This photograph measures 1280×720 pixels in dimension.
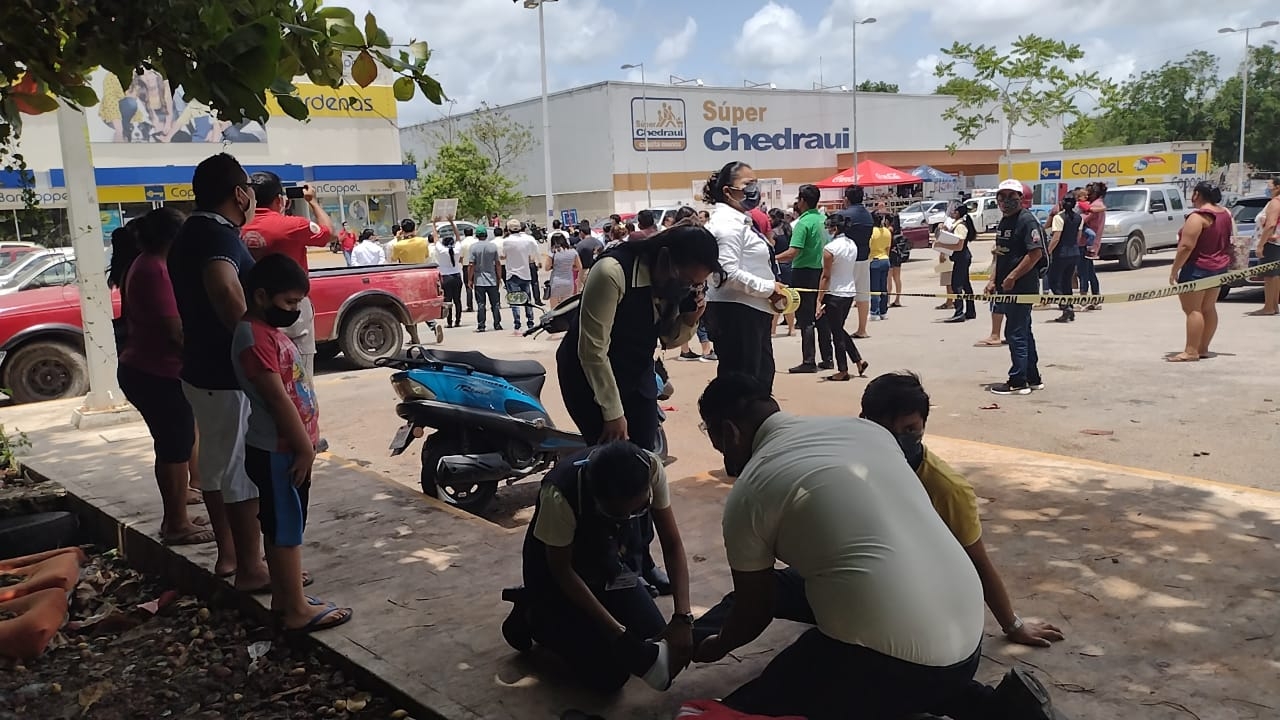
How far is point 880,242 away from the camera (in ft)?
45.9

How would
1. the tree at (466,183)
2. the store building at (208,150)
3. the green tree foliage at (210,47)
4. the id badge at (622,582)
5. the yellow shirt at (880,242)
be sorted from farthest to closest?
the tree at (466,183), the store building at (208,150), the yellow shirt at (880,242), the id badge at (622,582), the green tree foliage at (210,47)

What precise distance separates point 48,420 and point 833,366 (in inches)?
299

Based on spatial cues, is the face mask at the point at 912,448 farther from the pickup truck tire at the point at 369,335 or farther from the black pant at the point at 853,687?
the pickup truck tire at the point at 369,335

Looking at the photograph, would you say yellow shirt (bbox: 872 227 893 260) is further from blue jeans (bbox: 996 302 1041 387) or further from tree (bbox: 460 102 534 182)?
tree (bbox: 460 102 534 182)

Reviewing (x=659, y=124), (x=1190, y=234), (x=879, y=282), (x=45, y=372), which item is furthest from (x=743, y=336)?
(x=659, y=124)

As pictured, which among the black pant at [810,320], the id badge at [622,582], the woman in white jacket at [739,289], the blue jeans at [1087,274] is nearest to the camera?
the id badge at [622,582]

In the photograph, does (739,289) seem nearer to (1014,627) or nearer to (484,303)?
(1014,627)

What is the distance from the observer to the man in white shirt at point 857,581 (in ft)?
8.36

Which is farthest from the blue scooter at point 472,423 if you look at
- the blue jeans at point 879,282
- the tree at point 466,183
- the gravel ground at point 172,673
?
the tree at point 466,183

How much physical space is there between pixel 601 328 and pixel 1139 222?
2092cm

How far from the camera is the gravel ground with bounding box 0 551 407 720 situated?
369 centimetres

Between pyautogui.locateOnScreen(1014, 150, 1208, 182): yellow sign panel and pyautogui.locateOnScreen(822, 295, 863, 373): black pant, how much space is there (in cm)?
2806

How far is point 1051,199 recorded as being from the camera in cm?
3253

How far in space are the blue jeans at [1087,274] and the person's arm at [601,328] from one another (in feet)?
42.2
